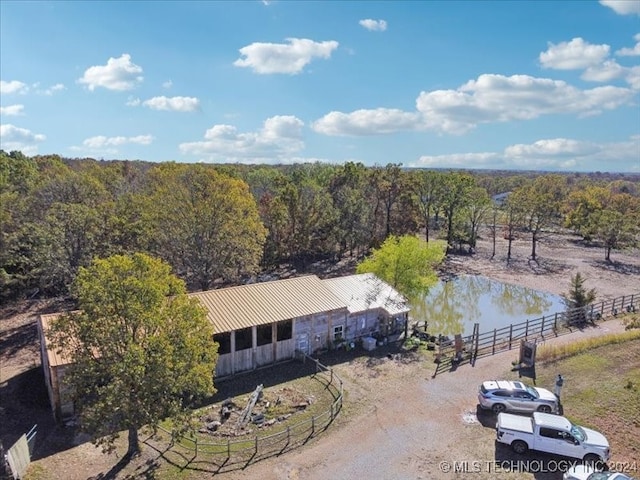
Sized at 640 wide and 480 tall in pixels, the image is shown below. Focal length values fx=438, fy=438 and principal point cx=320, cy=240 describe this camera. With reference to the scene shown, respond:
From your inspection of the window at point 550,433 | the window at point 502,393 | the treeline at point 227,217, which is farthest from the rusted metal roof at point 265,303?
the window at point 550,433

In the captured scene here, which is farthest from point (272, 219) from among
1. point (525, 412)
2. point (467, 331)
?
point (525, 412)

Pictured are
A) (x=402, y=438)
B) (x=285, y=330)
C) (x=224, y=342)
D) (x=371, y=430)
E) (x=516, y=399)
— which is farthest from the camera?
(x=285, y=330)

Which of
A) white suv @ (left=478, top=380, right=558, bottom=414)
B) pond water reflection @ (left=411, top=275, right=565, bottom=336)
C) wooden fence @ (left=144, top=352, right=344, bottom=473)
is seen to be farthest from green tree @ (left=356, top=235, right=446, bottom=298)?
wooden fence @ (left=144, top=352, right=344, bottom=473)

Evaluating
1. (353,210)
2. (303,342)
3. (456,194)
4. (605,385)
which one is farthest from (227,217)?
(456,194)

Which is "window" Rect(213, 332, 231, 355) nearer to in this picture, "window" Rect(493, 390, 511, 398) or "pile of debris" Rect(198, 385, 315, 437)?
"pile of debris" Rect(198, 385, 315, 437)

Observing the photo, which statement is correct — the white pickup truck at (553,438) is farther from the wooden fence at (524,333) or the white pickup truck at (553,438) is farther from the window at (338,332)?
the window at (338,332)

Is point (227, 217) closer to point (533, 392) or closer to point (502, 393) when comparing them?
point (502, 393)

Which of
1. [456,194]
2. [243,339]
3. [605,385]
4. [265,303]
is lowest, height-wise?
[605,385]
